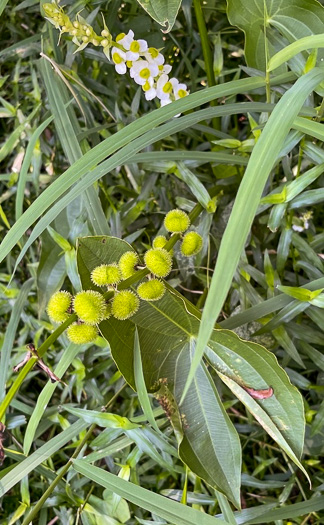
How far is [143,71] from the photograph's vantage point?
687mm

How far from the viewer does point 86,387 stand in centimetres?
92

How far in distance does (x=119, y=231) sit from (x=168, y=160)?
14 centimetres

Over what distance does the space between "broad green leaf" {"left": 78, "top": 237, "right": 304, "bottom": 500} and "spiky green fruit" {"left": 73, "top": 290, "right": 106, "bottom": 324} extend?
8 cm

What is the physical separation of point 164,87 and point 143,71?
4 cm

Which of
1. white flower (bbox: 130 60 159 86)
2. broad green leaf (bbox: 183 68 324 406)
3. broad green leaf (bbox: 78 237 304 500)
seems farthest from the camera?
white flower (bbox: 130 60 159 86)

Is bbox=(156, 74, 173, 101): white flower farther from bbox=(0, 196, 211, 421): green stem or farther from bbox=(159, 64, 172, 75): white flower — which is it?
bbox=(0, 196, 211, 421): green stem

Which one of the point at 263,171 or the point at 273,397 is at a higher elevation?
the point at 263,171

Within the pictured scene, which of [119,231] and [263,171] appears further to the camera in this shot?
[119,231]

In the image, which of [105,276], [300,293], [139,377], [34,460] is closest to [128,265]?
[105,276]

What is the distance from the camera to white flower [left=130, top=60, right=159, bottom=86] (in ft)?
2.22

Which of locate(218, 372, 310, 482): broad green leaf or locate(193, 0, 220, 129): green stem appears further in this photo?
locate(193, 0, 220, 129): green stem

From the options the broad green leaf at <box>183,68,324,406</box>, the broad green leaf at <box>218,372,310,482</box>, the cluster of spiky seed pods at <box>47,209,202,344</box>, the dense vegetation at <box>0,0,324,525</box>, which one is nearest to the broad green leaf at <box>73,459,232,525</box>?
the dense vegetation at <box>0,0,324,525</box>

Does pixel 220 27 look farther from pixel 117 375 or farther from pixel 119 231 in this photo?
pixel 117 375

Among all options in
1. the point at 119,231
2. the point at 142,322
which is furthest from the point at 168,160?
the point at 142,322
